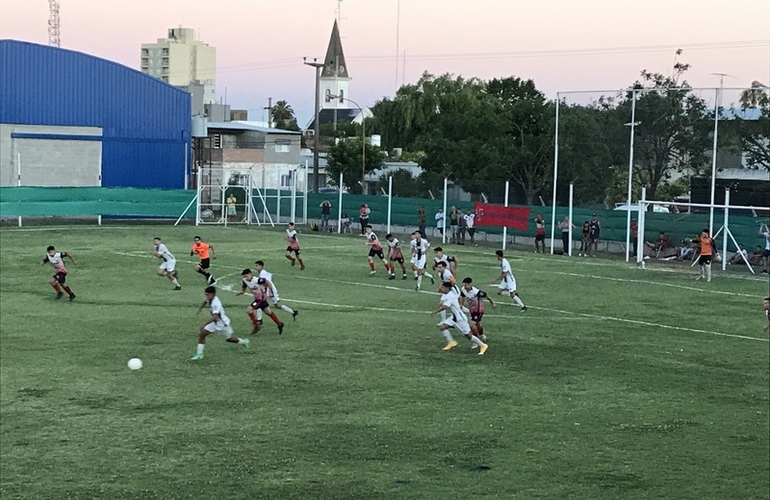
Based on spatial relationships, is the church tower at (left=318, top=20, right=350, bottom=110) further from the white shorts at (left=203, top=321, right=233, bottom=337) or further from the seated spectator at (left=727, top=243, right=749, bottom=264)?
the white shorts at (left=203, top=321, right=233, bottom=337)

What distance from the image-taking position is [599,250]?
51.0 metres

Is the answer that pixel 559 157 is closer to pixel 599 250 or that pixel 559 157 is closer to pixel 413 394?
pixel 599 250

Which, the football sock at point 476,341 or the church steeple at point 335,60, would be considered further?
the church steeple at point 335,60

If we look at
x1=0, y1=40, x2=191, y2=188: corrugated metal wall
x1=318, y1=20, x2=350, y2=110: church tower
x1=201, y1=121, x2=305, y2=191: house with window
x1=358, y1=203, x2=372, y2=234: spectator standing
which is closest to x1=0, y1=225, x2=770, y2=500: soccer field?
x1=358, y1=203, x2=372, y2=234: spectator standing

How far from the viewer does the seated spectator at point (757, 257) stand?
44094 millimetres

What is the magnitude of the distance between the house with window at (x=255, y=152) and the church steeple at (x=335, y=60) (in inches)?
3272

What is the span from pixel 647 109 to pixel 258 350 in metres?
27.5

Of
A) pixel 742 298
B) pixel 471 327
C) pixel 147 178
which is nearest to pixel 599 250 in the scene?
pixel 742 298

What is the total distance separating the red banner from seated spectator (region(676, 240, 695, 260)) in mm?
8418

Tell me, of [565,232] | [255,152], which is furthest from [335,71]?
[565,232]

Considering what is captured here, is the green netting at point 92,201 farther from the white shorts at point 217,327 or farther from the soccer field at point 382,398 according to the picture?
Result: the white shorts at point 217,327

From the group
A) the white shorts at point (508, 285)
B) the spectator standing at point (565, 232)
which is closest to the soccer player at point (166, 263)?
the white shorts at point (508, 285)

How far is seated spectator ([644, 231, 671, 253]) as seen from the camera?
46969 millimetres

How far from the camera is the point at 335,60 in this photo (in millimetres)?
181500
